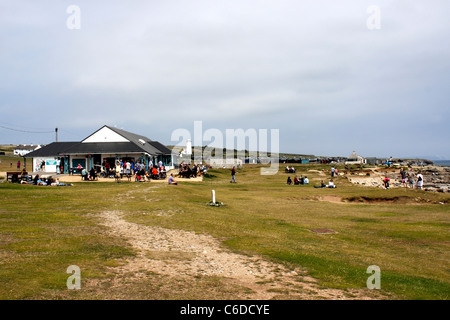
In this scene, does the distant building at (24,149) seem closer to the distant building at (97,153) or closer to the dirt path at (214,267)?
the distant building at (97,153)

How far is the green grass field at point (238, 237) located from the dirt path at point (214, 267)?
55 cm

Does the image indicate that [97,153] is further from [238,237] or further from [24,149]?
[24,149]

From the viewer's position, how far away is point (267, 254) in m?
12.5

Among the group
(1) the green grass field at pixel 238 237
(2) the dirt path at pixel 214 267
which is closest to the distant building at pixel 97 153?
(1) the green grass field at pixel 238 237

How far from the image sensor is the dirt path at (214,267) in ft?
29.1

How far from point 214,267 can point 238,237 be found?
180 inches

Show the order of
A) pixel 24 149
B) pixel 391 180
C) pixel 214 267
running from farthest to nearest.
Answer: pixel 24 149 → pixel 391 180 → pixel 214 267

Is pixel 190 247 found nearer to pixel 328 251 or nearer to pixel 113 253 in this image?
pixel 113 253

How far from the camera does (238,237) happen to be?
1513 centimetres

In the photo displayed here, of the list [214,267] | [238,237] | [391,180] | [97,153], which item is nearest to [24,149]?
[97,153]

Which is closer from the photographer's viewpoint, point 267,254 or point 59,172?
point 267,254
